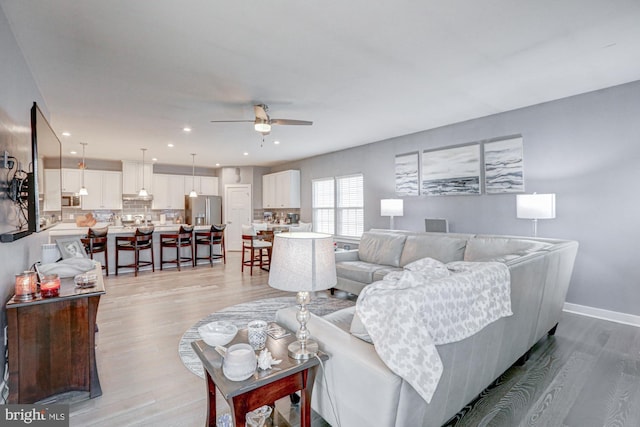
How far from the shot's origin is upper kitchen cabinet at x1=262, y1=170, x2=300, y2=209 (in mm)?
8344

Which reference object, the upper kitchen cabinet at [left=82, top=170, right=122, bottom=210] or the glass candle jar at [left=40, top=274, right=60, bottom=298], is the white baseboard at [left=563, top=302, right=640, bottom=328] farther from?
the upper kitchen cabinet at [left=82, top=170, right=122, bottom=210]

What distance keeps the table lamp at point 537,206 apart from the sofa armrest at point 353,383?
312cm

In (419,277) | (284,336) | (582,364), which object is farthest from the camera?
(582,364)

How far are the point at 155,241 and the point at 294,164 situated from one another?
13.2ft

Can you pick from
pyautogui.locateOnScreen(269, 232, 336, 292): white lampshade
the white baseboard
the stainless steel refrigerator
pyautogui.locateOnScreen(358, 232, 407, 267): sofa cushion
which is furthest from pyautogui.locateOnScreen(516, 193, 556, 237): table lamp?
the stainless steel refrigerator

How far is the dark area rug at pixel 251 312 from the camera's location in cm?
284

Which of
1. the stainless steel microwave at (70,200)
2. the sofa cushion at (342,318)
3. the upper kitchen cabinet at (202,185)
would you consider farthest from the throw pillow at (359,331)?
the upper kitchen cabinet at (202,185)

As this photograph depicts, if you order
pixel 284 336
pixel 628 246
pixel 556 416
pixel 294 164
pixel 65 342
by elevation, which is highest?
pixel 294 164

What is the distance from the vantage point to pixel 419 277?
63.0 inches

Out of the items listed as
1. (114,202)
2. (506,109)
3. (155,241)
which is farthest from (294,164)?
(506,109)

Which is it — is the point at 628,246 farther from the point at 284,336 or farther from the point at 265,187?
the point at 265,187

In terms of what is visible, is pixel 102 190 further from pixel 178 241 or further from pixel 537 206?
pixel 537 206

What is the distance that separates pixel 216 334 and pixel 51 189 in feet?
9.26

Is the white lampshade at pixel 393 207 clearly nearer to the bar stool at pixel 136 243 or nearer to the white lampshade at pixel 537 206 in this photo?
the white lampshade at pixel 537 206
